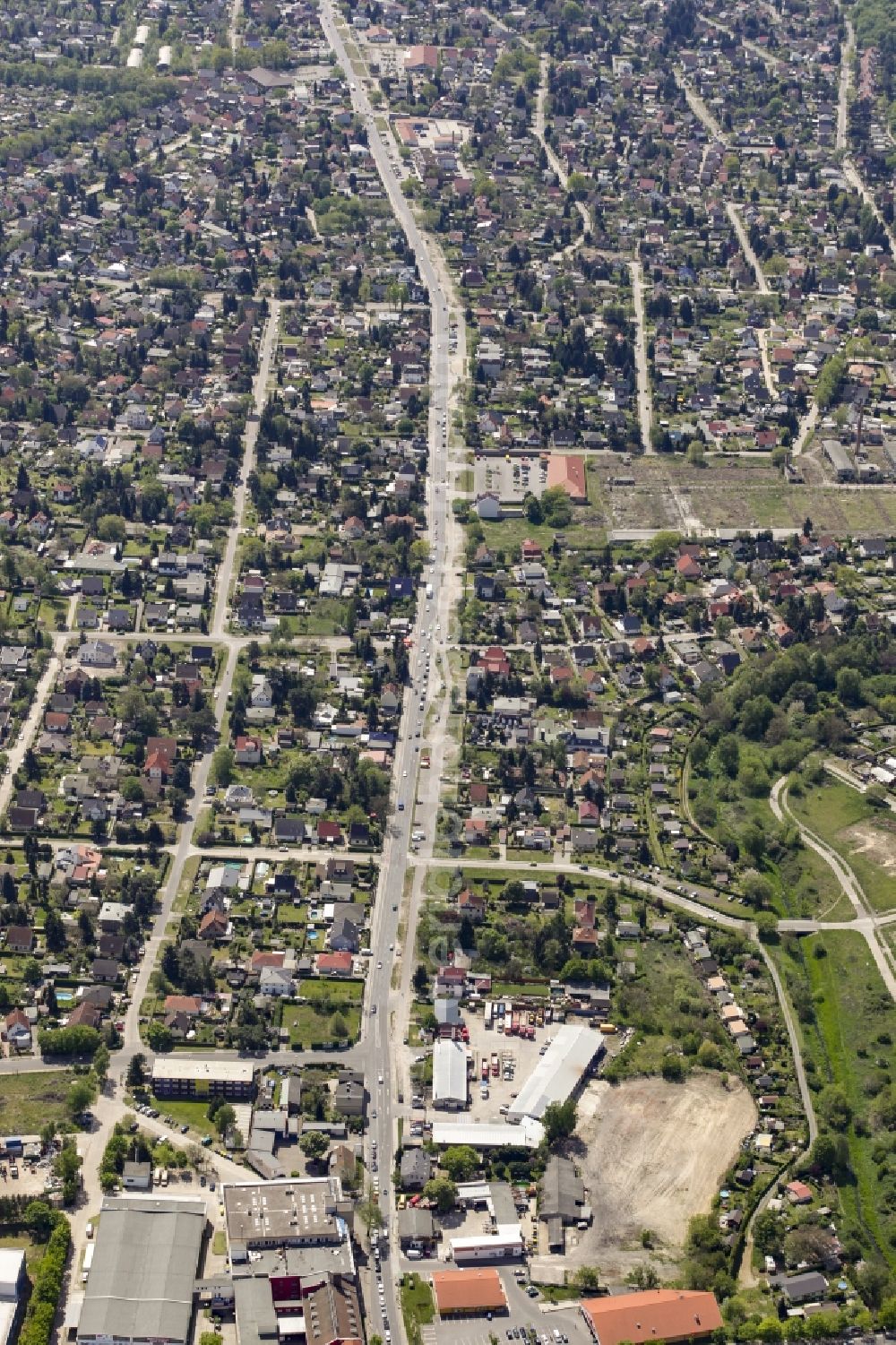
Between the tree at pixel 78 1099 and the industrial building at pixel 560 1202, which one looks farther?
the tree at pixel 78 1099

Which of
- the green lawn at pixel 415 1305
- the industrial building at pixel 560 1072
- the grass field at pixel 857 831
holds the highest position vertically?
the green lawn at pixel 415 1305

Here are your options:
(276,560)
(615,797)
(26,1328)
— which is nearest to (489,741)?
(615,797)

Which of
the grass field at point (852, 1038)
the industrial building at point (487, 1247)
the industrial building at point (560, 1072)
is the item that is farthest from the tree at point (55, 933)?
the grass field at point (852, 1038)

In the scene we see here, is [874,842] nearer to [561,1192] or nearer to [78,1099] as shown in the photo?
[561,1192]

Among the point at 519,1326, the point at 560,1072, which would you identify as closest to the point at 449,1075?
the point at 560,1072

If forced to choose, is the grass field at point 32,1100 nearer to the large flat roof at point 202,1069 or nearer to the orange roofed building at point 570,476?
the large flat roof at point 202,1069

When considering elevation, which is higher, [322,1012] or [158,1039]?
[158,1039]

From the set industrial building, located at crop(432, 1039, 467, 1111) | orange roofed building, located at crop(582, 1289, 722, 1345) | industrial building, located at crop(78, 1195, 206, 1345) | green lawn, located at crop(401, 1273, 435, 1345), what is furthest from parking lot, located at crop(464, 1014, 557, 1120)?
industrial building, located at crop(78, 1195, 206, 1345)

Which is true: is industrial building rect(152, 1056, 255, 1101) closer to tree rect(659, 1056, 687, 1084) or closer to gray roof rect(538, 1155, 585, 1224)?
gray roof rect(538, 1155, 585, 1224)
